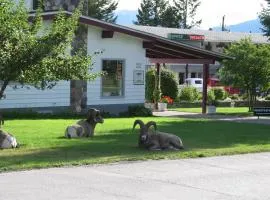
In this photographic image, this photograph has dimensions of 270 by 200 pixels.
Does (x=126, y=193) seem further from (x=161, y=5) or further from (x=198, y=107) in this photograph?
(x=161, y=5)

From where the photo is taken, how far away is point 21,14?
45.9 feet

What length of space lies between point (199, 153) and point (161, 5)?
91.4m

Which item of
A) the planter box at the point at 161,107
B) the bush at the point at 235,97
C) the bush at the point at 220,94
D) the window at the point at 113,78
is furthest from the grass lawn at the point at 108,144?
the bush at the point at 220,94

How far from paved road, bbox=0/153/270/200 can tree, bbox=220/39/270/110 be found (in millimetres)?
18927

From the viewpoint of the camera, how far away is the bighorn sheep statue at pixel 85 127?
16047 mm

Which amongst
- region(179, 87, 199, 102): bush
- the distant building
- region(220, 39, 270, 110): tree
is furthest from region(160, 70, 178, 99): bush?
the distant building

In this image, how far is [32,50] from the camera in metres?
13.7

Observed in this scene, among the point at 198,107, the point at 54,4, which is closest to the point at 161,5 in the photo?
the point at 198,107

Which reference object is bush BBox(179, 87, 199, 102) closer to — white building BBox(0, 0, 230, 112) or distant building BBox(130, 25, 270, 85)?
white building BBox(0, 0, 230, 112)

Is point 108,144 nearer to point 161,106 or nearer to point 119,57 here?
Result: point 119,57

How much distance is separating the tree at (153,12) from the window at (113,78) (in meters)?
76.0

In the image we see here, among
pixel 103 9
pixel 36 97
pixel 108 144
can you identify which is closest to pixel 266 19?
pixel 36 97

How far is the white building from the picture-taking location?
25.2 metres

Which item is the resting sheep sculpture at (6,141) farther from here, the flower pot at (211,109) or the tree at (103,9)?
the tree at (103,9)
